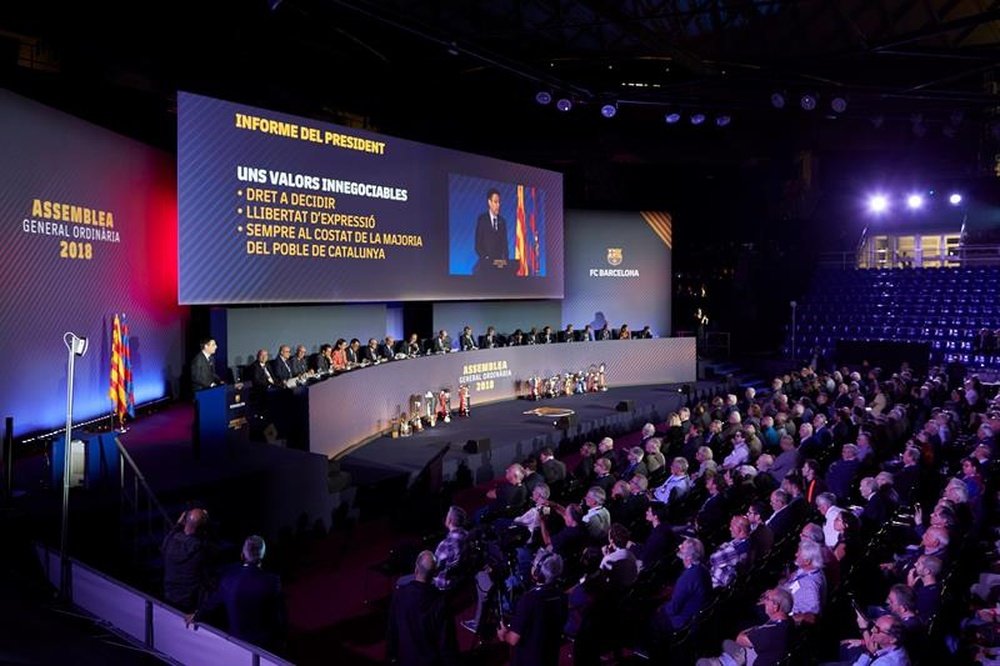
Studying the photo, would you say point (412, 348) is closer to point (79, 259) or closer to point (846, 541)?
point (79, 259)

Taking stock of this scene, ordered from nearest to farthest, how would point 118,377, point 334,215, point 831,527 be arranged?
point 831,527 → point 118,377 → point 334,215

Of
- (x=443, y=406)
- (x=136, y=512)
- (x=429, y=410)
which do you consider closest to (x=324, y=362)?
(x=429, y=410)

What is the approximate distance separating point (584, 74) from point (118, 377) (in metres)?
14.2

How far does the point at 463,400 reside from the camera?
15445 mm

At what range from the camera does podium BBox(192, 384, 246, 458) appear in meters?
7.89

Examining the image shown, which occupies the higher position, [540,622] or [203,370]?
[203,370]

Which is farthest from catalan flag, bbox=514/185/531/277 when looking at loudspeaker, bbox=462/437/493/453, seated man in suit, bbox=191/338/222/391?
seated man in suit, bbox=191/338/222/391

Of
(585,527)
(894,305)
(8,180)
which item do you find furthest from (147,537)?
(894,305)

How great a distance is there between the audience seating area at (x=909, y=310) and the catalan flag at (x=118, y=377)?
18.2 m

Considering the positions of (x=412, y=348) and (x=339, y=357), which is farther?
(x=412, y=348)

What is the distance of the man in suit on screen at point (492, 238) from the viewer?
1669cm

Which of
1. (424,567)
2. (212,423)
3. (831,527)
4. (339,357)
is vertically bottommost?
A: (831,527)

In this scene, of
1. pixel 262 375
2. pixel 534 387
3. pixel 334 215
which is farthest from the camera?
pixel 534 387

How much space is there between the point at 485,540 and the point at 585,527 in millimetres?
955
